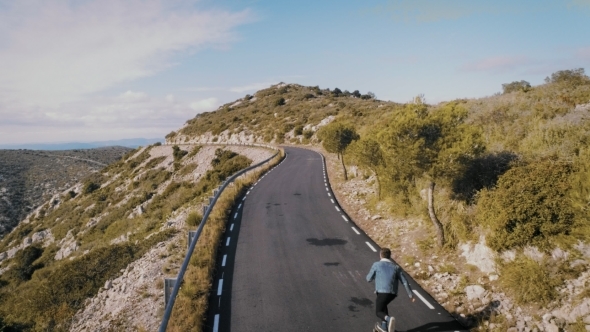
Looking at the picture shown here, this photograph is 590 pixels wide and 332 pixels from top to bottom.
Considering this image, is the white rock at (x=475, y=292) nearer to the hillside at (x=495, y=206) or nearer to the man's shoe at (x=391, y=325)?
the hillside at (x=495, y=206)

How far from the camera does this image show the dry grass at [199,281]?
25.4ft

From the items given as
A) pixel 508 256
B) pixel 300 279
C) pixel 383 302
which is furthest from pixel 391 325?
pixel 508 256

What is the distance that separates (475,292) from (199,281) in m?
7.55

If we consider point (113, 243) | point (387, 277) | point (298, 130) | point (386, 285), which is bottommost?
point (113, 243)

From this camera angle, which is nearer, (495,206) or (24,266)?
(495,206)

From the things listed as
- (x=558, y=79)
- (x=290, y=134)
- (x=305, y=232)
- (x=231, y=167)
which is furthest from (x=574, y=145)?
(x=290, y=134)

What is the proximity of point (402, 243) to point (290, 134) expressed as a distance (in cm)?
5136

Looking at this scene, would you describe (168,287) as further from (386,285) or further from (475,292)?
(475,292)

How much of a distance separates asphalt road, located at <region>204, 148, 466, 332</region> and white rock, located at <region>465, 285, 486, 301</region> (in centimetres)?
88

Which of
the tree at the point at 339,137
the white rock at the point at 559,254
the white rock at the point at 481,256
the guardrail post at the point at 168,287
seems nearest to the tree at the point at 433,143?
the white rock at the point at 481,256

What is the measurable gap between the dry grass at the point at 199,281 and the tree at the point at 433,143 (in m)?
7.26

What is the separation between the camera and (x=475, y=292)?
854 cm

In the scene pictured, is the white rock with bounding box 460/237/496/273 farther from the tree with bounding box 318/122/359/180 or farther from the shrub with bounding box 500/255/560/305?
the tree with bounding box 318/122/359/180

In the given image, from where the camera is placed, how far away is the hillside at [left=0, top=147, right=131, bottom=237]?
67331 millimetres
